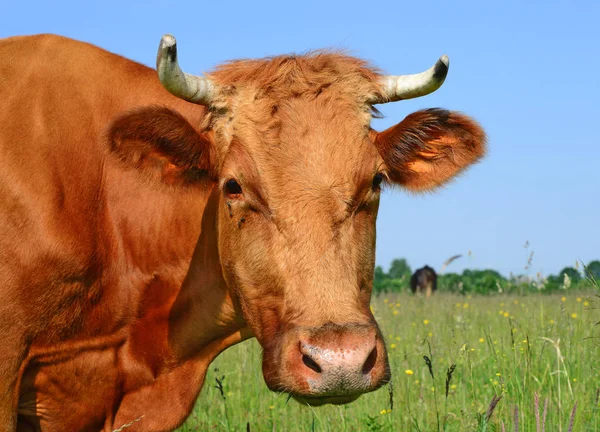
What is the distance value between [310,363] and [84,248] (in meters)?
1.95

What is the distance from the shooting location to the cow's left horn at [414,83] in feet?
15.6

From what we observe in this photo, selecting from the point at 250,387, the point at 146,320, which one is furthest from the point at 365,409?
the point at 146,320

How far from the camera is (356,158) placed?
4.31 m

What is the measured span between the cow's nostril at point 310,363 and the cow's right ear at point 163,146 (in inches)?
64.6

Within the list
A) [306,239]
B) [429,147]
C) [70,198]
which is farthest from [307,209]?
[70,198]

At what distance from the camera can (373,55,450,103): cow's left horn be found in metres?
4.77

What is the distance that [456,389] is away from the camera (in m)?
7.07

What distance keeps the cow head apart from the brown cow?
1 cm

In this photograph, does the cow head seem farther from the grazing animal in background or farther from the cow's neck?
the grazing animal in background

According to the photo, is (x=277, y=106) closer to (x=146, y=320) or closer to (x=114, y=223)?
(x=114, y=223)

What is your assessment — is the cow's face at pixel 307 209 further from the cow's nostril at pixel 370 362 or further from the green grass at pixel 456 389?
the green grass at pixel 456 389

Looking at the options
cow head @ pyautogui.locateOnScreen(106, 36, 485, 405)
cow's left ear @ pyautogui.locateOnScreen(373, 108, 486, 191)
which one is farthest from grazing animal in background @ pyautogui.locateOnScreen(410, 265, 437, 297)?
cow head @ pyautogui.locateOnScreen(106, 36, 485, 405)

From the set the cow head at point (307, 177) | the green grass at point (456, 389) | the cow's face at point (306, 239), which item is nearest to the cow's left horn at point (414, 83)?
the cow head at point (307, 177)

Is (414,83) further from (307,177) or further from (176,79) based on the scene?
(176,79)
